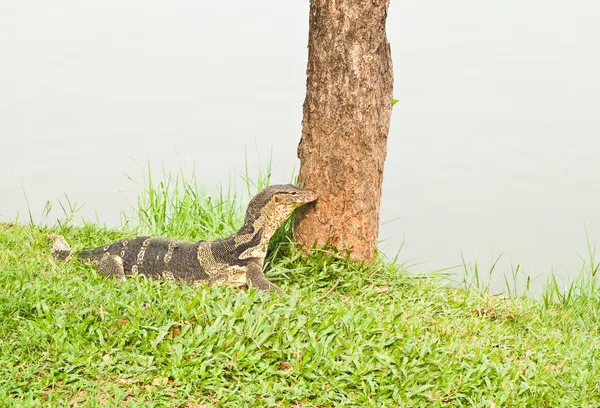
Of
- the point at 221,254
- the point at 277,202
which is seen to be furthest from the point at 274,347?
the point at 277,202

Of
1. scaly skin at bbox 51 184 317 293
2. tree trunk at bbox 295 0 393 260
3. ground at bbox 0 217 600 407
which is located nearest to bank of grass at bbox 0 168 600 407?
ground at bbox 0 217 600 407

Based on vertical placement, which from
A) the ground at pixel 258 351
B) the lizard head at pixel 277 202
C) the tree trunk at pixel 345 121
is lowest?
the ground at pixel 258 351

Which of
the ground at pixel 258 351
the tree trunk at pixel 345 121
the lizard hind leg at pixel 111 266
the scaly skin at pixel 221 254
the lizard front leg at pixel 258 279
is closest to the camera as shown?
the ground at pixel 258 351

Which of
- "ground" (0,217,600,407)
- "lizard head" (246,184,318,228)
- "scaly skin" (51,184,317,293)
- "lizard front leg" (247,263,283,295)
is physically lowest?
"ground" (0,217,600,407)

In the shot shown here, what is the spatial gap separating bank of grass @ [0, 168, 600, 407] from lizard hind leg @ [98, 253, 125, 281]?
5.4 inches

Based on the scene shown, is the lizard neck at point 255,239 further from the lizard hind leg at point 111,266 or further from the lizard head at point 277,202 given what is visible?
the lizard hind leg at point 111,266

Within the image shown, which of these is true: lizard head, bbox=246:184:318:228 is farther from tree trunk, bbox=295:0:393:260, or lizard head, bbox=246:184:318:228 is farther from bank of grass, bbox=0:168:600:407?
bank of grass, bbox=0:168:600:407

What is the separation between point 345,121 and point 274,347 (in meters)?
2.23

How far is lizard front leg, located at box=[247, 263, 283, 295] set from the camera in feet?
20.4

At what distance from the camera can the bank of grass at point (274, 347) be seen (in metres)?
4.87

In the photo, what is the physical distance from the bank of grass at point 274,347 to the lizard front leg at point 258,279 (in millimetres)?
129

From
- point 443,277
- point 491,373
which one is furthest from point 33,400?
point 443,277

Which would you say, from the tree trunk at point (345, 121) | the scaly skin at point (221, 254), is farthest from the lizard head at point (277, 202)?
the tree trunk at point (345, 121)

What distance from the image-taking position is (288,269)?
671 cm
